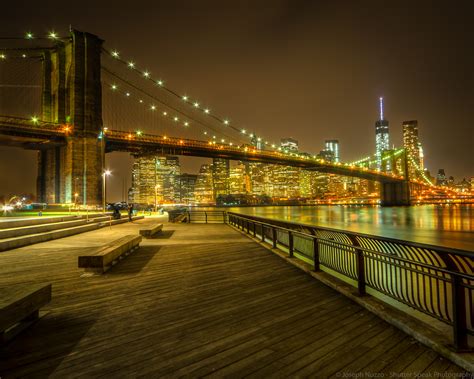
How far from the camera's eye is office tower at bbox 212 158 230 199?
175m

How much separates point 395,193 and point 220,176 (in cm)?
10622

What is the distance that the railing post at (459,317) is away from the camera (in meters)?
2.85

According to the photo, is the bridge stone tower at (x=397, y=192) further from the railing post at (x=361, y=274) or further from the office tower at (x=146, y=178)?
the railing post at (x=361, y=274)

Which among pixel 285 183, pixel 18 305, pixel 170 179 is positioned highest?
pixel 170 179

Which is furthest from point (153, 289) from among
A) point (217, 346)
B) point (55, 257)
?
point (55, 257)

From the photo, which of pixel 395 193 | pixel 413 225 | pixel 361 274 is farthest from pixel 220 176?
pixel 361 274

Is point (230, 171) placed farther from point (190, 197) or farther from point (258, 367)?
point (258, 367)

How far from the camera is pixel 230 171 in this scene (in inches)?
7092

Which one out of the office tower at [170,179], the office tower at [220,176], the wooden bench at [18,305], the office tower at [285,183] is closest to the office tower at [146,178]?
the office tower at [170,179]

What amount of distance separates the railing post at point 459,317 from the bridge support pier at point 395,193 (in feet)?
307

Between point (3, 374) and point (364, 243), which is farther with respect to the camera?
point (364, 243)

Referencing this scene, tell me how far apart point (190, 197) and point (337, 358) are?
621 feet

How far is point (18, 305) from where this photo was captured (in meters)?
3.08

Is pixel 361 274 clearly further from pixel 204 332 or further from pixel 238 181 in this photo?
pixel 238 181
